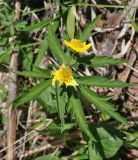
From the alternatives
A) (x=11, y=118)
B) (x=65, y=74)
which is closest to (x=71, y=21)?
(x=65, y=74)

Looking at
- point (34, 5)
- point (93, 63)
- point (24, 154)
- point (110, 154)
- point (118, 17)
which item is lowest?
point (110, 154)

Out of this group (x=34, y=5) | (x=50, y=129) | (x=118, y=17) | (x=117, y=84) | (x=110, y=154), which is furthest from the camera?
(x=34, y=5)

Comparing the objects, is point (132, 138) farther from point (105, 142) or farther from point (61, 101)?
point (61, 101)

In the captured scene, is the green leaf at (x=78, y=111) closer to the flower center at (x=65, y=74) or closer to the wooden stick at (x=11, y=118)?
the flower center at (x=65, y=74)

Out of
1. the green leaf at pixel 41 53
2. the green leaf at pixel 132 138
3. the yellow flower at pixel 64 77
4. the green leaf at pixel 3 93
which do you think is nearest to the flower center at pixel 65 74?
the yellow flower at pixel 64 77

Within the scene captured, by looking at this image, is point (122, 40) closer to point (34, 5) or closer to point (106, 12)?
point (106, 12)

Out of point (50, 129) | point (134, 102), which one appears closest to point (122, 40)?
point (134, 102)

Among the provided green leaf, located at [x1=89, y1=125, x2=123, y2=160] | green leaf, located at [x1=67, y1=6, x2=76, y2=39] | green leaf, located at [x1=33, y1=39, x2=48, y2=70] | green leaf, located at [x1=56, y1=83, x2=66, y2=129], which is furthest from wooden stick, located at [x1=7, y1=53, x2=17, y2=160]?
green leaf, located at [x1=56, y1=83, x2=66, y2=129]
